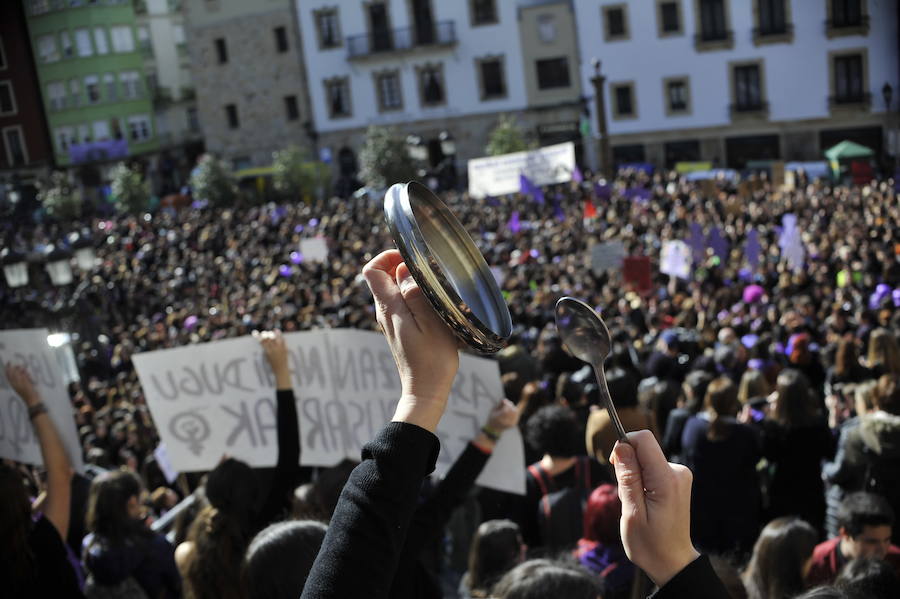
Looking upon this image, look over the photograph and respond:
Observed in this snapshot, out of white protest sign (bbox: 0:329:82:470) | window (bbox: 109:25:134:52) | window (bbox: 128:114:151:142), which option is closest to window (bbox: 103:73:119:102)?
window (bbox: 109:25:134:52)

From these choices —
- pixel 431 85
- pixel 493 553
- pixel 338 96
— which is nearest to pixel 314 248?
pixel 493 553

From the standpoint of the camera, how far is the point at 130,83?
4456 centimetres

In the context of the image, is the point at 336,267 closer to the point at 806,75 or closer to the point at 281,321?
the point at 281,321

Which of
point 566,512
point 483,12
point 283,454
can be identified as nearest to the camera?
point 283,454

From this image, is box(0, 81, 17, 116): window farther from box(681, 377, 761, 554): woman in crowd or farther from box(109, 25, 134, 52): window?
box(109, 25, 134, 52): window

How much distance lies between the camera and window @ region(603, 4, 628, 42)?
34031mm

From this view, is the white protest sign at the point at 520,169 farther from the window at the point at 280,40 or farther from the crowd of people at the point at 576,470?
the window at the point at 280,40

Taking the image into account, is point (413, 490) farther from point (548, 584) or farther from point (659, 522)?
point (548, 584)

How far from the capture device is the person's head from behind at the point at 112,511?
3.70 metres

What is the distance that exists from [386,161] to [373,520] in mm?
32166

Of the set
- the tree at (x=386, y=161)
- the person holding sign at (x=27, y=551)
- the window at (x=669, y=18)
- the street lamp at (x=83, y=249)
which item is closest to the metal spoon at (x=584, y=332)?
the person holding sign at (x=27, y=551)

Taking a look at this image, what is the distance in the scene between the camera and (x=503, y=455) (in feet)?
14.5

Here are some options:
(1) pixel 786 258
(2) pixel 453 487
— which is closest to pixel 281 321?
(1) pixel 786 258

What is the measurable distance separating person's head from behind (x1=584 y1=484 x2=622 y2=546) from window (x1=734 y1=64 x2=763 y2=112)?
1232 inches
